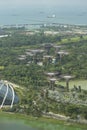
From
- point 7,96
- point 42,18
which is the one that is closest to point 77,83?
point 7,96

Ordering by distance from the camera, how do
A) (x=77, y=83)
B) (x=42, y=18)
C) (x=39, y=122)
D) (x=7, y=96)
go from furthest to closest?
(x=42, y=18)
(x=77, y=83)
(x=7, y=96)
(x=39, y=122)

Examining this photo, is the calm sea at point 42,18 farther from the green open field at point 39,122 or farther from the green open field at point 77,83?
the green open field at point 39,122

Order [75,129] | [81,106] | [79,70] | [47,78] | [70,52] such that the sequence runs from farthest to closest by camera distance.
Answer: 1. [70,52]
2. [79,70]
3. [47,78]
4. [81,106]
5. [75,129]

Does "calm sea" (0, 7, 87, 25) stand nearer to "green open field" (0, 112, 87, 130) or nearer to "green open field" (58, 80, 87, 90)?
"green open field" (58, 80, 87, 90)

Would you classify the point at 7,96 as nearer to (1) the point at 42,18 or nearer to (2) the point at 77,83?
(2) the point at 77,83

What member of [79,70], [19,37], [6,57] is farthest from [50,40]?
[79,70]

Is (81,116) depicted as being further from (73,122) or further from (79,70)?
(79,70)

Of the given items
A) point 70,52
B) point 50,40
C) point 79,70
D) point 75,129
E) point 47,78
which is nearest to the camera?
point 75,129

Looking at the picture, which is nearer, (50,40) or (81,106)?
(81,106)

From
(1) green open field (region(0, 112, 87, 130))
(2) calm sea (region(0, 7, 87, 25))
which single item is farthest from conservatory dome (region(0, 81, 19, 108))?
(2) calm sea (region(0, 7, 87, 25))
